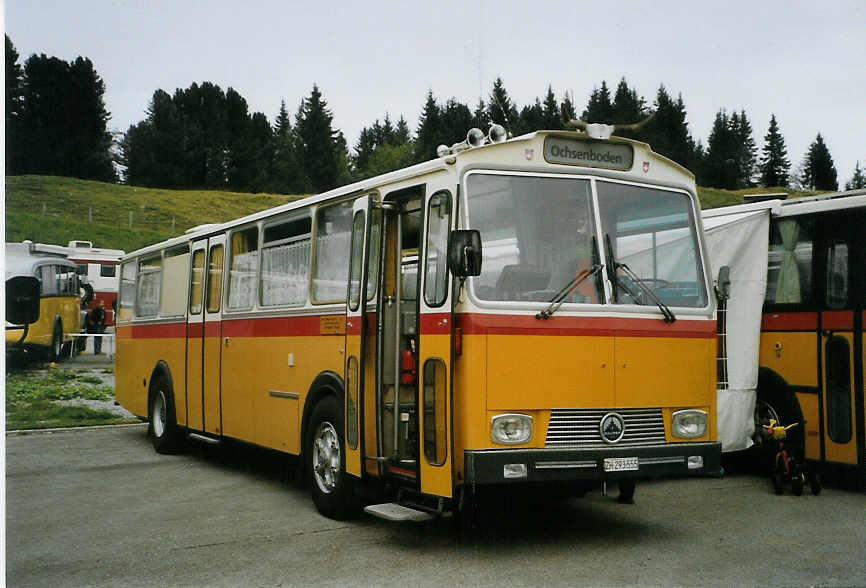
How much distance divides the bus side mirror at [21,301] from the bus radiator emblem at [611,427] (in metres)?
4.23

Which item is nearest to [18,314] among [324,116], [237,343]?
[237,343]

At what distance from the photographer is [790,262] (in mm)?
11352

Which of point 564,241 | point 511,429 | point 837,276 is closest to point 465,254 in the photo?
point 564,241

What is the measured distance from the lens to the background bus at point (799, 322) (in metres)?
10.6

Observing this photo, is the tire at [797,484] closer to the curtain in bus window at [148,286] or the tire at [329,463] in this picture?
the tire at [329,463]

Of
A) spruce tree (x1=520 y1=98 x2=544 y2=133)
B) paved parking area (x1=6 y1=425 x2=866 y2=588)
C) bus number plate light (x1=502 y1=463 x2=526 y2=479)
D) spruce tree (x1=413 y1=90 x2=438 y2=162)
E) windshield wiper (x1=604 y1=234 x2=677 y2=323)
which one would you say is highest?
spruce tree (x1=413 y1=90 x2=438 y2=162)

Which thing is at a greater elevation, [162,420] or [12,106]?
[12,106]

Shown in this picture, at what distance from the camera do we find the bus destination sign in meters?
8.16

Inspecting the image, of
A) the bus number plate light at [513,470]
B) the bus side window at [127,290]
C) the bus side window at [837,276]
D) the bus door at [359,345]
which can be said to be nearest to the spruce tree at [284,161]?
the bus side window at [127,290]

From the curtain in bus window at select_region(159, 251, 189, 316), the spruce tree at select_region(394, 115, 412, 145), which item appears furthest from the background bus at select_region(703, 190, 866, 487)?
the spruce tree at select_region(394, 115, 412, 145)

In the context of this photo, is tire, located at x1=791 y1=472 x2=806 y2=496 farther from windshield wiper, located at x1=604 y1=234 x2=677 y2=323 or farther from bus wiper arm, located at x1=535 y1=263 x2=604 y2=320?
bus wiper arm, located at x1=535 y1=263 x2=604 y2=320

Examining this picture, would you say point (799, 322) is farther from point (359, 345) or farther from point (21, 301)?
point (21, 301)

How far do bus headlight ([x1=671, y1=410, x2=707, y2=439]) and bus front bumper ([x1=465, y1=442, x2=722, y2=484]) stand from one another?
0.29 feet

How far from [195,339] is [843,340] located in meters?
8.12
